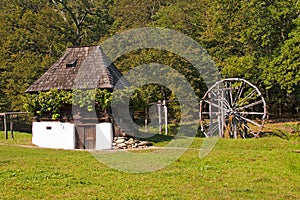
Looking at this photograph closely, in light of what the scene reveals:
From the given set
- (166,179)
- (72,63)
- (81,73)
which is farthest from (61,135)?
(166,179)

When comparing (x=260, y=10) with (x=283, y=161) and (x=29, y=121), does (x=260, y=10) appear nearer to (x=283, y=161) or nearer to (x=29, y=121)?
(x=29, y=121)

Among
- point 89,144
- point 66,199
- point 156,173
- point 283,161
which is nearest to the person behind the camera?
point 66,199

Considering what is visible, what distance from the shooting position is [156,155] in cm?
1723

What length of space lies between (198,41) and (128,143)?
18055 mm

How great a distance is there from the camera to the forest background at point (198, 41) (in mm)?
32844

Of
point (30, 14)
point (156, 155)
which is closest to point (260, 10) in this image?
point (30, 14)

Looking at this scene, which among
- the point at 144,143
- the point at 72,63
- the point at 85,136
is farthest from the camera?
the point at 72,63

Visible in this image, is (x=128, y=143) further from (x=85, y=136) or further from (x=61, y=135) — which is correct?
(x=61, y=135)

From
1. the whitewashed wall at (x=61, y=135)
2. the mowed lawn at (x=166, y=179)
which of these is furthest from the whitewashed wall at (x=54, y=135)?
the mowed lawn at (x=166, y=179)

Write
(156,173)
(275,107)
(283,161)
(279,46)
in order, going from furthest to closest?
1. (275,107)
2. (279,46)
3. (283,161)
4. (156,173)

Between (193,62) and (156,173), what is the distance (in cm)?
2237

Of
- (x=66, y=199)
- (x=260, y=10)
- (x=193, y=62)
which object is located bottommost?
(x=66, y=199)

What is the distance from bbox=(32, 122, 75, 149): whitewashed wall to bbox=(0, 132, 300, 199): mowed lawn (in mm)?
4785

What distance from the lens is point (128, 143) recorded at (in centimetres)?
2088
